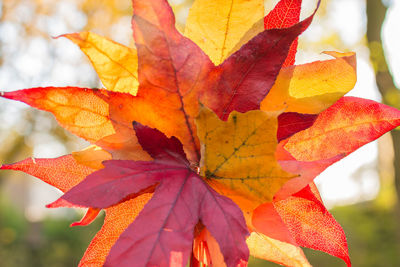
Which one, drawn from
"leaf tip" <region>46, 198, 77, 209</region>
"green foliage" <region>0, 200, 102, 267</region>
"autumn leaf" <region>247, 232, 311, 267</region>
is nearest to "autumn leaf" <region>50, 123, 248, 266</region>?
"leaf tip" <region>46, 198, 77, 209</region>

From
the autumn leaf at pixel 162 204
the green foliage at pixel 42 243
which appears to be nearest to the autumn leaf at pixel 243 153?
the autumn leaf at pixel 162 204

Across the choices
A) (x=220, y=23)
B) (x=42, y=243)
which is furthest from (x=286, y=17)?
(x=42, y=243)

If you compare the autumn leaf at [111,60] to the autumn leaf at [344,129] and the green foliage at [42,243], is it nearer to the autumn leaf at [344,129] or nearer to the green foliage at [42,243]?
the autumn leaf at [344,129]

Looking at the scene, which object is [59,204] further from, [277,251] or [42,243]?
[42,243]

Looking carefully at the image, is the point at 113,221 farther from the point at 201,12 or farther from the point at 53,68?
the point at 53,68

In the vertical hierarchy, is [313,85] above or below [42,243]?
above

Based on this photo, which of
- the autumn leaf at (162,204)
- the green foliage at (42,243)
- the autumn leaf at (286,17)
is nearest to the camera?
the autumn leaf at (162,204)

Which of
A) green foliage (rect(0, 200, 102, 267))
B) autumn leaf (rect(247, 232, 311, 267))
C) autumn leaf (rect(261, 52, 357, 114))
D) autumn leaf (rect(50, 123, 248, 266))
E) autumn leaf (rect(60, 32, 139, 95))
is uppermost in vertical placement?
autumn leaf (rect(60, 32, 139, 95))

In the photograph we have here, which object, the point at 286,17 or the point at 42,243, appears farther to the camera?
the point at 42,243

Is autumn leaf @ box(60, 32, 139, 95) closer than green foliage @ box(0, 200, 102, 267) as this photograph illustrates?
Yes

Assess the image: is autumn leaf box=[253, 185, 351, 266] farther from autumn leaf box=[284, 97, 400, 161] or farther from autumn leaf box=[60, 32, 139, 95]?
Answer: autumn leaf box=[60, 32, 139, 95]

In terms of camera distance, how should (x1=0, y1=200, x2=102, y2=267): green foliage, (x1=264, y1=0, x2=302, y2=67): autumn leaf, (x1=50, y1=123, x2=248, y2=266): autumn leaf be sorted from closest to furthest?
(x1=50, y1=123, x2=248, y2=266): autumn leaf, (x1=264, y1=0, x2=302, y2=67): autumn leaf, (x1=0, y1=200, x2=102, y2=267): green foliage
